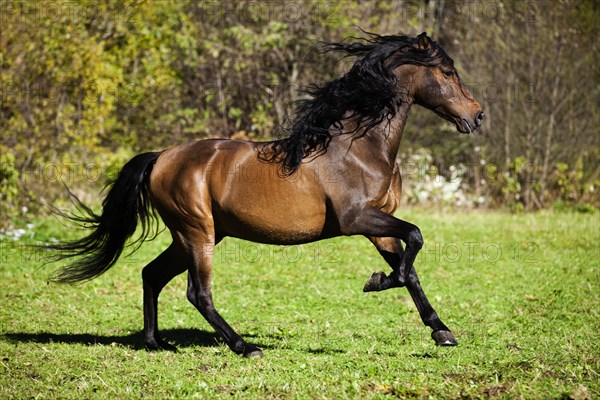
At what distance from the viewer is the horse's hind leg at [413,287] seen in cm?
619

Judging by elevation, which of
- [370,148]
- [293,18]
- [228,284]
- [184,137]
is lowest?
[228,284]

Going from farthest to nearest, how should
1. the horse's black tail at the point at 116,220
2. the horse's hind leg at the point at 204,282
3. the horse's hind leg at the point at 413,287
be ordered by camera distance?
the horse's black tail at the point at 116,220, the horse's hind leg at the point at 204,282, the horse's hind leg at the point at 413,287

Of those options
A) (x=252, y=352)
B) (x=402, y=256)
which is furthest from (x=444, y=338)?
(x=252, y=352)

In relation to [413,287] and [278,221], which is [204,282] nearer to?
[278,221]

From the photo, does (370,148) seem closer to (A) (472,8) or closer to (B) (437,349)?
(B) (437,349)

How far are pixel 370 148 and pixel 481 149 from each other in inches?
451

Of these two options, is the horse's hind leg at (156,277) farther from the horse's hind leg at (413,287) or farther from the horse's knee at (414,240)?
the horse's knee at (414,240)

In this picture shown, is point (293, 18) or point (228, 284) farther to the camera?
point (293, 18)

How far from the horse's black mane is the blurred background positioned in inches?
369

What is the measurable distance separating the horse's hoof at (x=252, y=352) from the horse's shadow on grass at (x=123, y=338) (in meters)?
0.59

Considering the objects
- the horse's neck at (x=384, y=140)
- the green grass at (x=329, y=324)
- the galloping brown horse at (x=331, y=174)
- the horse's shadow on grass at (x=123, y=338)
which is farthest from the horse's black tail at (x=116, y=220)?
the horse's neck at (x=384, y=140)

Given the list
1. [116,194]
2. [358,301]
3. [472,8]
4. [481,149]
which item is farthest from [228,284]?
[472,8]

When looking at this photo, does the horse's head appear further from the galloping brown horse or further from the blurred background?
the blurred background

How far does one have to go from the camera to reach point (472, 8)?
18.2m
